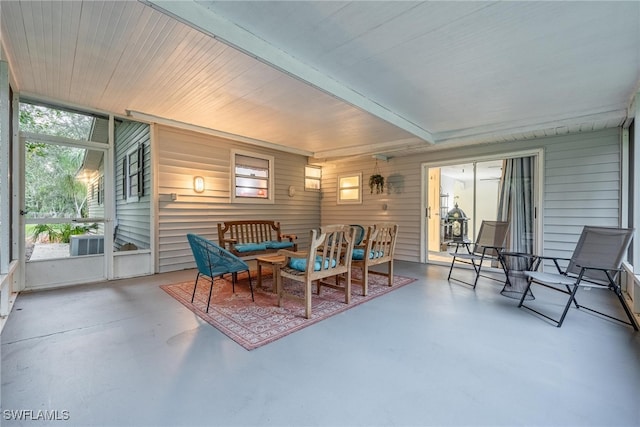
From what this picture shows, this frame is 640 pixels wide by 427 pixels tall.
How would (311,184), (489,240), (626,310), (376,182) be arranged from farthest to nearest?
(311,184), (376,182), (489,240), (626,310)

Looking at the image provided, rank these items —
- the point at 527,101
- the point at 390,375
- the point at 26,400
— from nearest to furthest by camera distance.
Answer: the point at 26,400 < the point at 390,375 < the point at 527,101

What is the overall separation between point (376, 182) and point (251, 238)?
3.30 meters

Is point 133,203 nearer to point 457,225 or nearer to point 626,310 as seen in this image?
point 457,225

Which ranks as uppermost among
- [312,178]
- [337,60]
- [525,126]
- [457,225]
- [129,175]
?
[337,60]

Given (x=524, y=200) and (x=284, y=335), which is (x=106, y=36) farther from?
(x=524, y=200)

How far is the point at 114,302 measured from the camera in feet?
11.3

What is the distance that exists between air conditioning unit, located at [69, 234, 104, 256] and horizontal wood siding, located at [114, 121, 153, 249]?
0.27m

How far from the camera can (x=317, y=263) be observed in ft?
10.8

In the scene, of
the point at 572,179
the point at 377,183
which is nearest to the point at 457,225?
the point at 377,183

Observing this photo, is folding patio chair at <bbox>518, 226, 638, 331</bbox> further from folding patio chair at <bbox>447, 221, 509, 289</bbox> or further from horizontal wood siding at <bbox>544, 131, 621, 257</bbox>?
horizontal wood siding at <bbox>544, 131, 621, 257</bbox>

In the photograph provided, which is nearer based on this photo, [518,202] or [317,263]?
[317,263]

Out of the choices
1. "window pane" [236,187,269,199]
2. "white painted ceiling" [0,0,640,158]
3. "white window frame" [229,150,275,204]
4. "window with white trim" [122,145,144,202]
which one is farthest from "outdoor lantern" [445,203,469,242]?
"window with white trim" [122,145,144,202]

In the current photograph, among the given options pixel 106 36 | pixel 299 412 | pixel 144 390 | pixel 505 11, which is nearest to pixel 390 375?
pixel 299 412

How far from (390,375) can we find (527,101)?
405 centimetres
